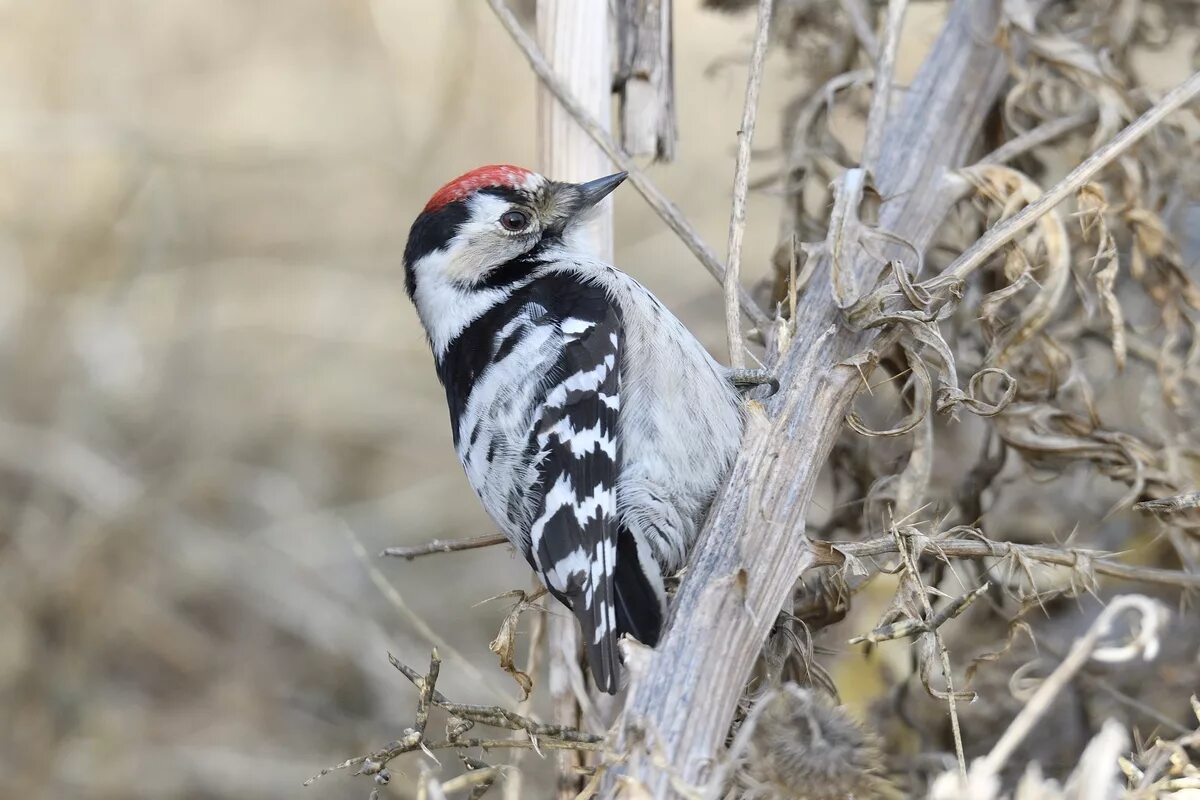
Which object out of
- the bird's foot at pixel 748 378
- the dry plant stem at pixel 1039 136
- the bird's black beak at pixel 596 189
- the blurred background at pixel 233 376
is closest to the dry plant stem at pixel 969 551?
the bird's foot at pixel 748 378

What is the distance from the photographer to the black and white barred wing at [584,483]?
2.18 m

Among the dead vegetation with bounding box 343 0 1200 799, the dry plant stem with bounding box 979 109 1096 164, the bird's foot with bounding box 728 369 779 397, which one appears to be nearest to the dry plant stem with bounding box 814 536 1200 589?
the dead vegetation with bounding box 343 0 1200 799

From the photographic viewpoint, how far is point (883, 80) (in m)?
2.35

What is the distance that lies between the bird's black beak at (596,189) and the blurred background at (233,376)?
0.74 m

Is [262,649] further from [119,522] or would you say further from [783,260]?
[783,260]

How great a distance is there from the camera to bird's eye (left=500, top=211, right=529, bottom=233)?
2.89 meters

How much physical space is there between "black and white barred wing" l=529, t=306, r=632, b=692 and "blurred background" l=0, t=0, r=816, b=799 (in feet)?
3.32

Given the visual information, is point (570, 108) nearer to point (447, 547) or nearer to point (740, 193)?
point (740, 193)

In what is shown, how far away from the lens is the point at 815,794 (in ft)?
5.04

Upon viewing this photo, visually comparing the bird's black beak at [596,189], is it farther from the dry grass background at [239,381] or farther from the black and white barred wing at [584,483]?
the dry grass background at [239,381]

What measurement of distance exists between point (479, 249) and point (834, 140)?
94 centimetres

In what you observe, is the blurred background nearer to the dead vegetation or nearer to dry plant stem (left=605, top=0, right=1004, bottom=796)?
dry plant stem (left=605, top=0, right=1004, bottom=796)

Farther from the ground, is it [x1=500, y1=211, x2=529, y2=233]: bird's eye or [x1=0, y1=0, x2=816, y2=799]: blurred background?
[x1=500, y1=211, x2=529, y2=233]: bird's eye

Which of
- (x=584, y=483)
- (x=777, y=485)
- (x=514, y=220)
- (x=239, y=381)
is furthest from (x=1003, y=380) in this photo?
(x=239, y=381)
